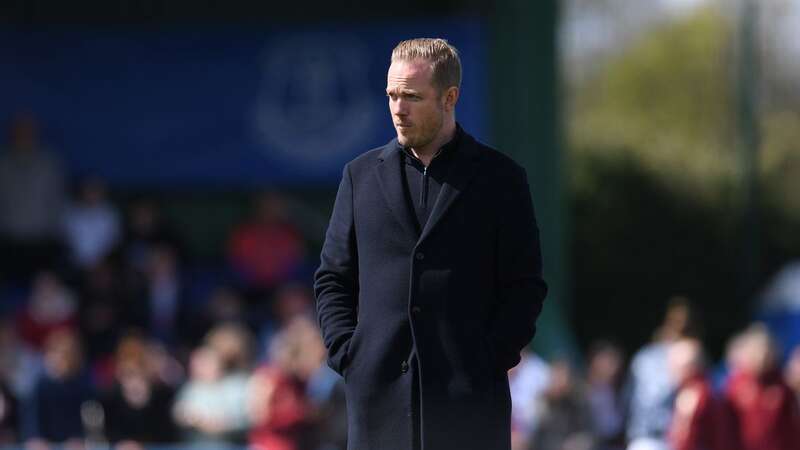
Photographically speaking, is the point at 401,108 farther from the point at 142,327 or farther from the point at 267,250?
the point at 267,250

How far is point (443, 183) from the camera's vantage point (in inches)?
209

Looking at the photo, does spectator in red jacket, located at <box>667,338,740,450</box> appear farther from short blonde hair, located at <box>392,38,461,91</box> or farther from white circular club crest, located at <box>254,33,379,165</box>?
short blonde hair, located at <box>392,38,461,91</box>

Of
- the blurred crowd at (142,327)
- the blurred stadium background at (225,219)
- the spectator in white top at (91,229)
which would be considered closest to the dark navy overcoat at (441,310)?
the blurred stadium background at (225,219)

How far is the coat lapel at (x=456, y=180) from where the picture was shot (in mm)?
5242

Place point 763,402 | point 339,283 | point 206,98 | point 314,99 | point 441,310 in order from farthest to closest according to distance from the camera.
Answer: point 314,99
point 206,98
point 763,402
point 339,283
point 441,310

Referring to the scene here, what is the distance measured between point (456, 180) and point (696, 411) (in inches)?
232

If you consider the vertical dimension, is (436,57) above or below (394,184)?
above

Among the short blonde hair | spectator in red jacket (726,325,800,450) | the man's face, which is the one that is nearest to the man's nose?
the man's face

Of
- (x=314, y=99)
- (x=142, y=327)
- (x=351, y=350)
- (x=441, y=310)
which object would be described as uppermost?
(x=441, y=310)

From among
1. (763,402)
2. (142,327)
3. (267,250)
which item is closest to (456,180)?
(763,402)

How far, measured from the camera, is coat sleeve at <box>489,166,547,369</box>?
206 inches

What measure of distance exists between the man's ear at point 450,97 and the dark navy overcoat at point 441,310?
0.16m

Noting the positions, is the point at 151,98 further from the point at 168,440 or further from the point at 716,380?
the point at 716,380

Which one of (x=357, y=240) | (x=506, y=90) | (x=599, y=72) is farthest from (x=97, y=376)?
(x=599, y=72)
